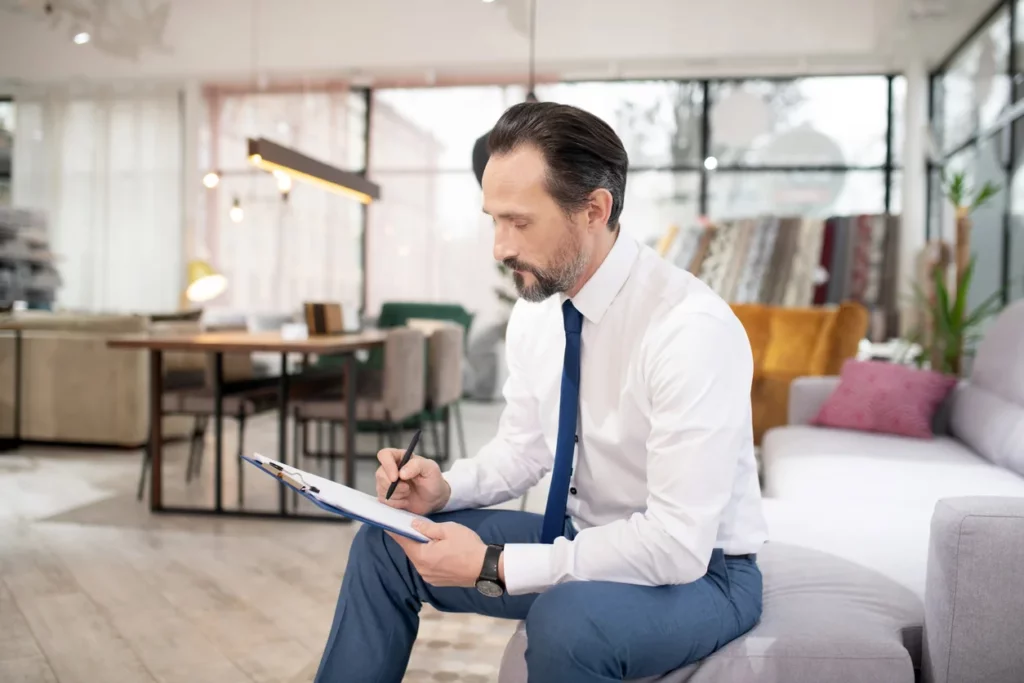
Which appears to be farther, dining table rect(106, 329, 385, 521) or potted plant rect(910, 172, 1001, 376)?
potted plant rect(910, 172, 1001, 376)

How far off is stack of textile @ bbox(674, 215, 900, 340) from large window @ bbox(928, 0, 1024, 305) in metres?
0.67

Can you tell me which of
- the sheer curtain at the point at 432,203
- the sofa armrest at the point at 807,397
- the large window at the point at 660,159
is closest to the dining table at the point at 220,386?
the sofa armrest at the point at 807,397

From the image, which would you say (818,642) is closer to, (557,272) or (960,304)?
(557,272)

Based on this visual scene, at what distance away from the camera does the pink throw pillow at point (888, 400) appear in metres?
3.34

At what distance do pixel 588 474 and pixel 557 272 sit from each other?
33 cm

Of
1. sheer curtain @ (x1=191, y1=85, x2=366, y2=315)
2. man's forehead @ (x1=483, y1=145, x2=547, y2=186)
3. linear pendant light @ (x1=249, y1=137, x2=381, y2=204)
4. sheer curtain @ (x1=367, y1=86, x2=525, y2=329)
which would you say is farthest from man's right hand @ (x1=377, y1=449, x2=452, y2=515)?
sheer curtain @ (x1=191, y1=85, x2=366, y2=315)

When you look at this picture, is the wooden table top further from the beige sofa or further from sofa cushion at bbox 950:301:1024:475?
sofa cushion at bbox 950:301:1024:475

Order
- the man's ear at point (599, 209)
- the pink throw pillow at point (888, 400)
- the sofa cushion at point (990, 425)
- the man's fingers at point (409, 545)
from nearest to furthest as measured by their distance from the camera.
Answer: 1. the man's fingers at point (409, 545)
2. the man's ear at point (599, 209)
3. the sofa cushion at point (990, 425)
4. the pink throw pillow at point (888, 400)

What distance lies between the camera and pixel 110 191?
8828mm

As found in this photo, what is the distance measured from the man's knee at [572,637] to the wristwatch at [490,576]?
0.26 ft

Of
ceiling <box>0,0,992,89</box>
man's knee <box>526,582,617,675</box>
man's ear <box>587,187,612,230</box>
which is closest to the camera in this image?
man's knee <box>526,582,617,675</box>

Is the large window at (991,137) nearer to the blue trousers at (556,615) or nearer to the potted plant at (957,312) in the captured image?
the potted plant at (957,312)

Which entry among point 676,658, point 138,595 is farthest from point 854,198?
point 676,658

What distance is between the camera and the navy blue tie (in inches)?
54.0
